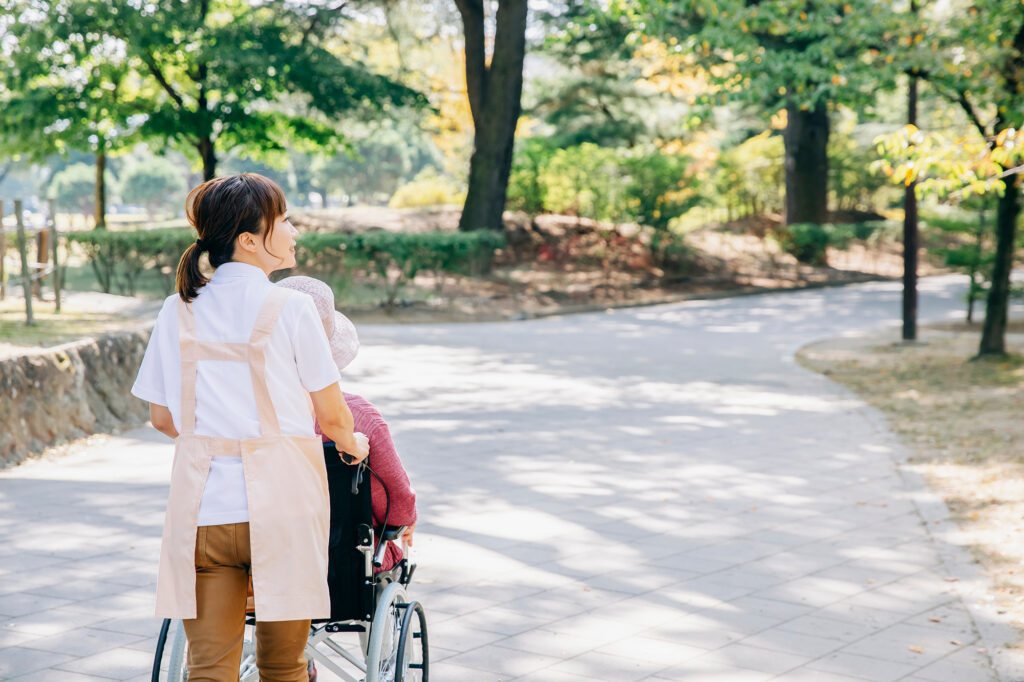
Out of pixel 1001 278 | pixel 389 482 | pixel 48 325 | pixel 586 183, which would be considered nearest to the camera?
pixel 389 482

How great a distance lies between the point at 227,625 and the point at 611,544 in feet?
11.6

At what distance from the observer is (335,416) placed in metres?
2.66

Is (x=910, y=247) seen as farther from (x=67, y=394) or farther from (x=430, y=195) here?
(x=430, y=195)

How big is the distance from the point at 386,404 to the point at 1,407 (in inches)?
146

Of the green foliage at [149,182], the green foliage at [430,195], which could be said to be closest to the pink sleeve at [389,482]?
the green foliage at [430,195]

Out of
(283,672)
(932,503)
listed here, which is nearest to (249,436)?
(283,672)

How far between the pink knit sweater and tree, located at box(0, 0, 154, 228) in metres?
19.1

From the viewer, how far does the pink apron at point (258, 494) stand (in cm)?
254

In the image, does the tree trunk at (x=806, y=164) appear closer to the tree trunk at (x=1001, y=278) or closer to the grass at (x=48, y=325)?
the tree trunk at (x=1001, y=278)

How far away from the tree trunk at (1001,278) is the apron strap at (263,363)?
1146 centimetres

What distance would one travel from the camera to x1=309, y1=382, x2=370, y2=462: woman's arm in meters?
2.63

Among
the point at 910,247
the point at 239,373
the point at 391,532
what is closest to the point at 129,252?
the point at 910,247

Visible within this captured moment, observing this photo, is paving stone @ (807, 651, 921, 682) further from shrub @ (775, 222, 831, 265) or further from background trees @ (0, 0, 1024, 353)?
shrub @ (775, 222, 831, 265)

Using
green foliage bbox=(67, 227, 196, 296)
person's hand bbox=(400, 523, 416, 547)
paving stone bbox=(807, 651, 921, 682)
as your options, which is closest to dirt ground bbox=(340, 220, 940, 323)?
green foliage bbox=(67, 227, 196, 296)
